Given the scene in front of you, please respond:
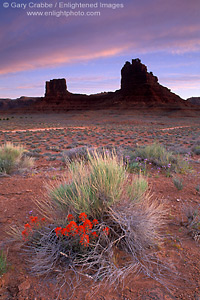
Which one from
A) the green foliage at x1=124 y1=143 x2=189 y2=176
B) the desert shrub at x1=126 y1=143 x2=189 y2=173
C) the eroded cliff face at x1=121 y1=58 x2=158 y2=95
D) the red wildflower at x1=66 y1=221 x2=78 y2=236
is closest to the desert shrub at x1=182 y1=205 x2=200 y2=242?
the red wildflower at x1=66 y1=221 x2=78 y2=236

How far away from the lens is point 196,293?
202 cm

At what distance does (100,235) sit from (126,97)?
Result: 8925 centimetres

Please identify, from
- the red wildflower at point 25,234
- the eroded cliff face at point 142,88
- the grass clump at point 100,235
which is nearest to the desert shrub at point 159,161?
the grass clump at point 100,235

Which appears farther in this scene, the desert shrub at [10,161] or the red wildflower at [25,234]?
the desert shrub at [10,161]

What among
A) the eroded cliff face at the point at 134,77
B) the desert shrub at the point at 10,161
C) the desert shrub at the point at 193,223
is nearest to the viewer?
the desert shrub at the point at 193,223

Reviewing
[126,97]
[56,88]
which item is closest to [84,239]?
[126,97]

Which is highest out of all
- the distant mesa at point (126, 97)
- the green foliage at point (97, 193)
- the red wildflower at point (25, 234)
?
the distant mesa at point (126, 97)

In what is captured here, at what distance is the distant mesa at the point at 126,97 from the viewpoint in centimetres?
8381

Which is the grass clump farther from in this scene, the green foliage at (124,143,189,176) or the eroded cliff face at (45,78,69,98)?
the eroded cliff face at (45,78,69,98)

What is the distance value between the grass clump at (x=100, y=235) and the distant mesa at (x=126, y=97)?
7805cm

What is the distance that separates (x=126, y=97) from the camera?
290 feet

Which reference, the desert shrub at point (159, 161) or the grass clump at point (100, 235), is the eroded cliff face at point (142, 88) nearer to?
the desert shrub at point (159, 161)

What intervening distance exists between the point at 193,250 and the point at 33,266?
1820 millimetres

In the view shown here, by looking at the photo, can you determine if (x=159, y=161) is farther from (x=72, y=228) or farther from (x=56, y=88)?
(x=56, y=88)
